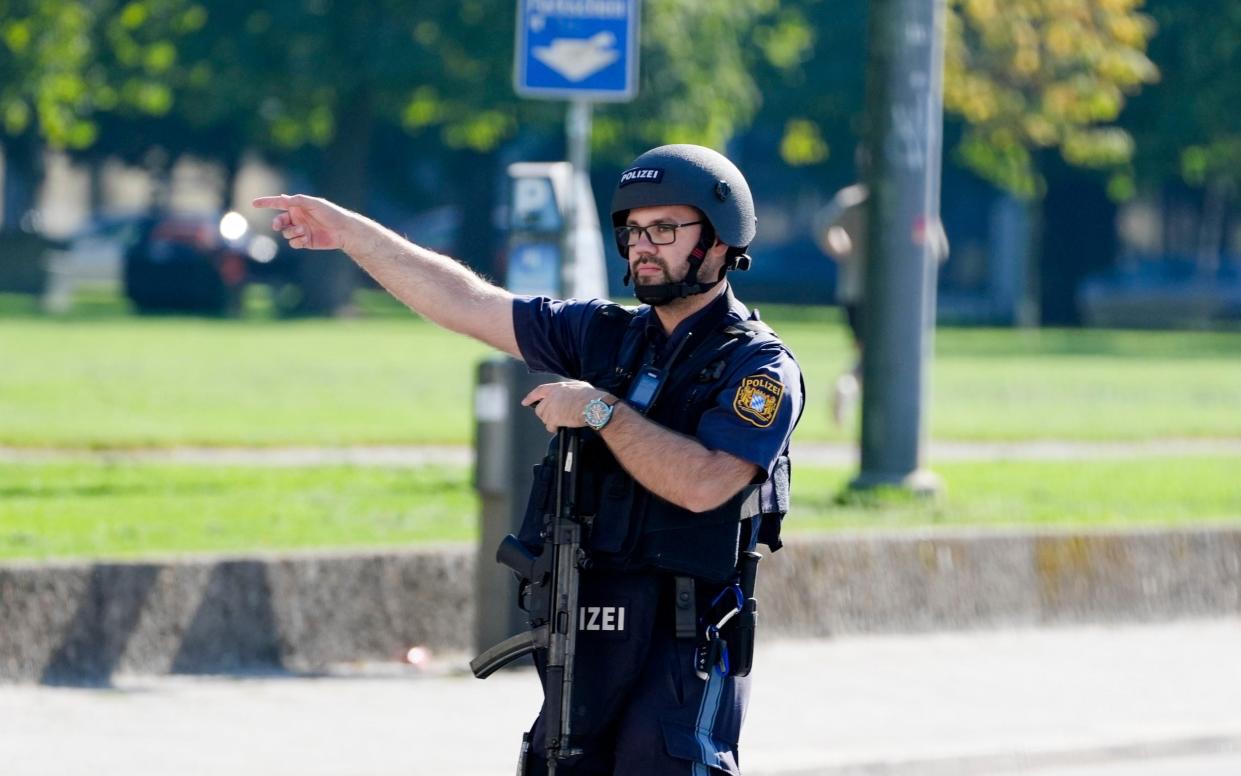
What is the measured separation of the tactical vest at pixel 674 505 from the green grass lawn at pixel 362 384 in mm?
9950

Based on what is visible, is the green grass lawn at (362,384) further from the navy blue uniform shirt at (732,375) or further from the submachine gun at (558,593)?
the submachine gun at (558,593)

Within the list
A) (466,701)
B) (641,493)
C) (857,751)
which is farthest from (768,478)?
(466,701)

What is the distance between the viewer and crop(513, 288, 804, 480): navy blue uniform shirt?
174 inches

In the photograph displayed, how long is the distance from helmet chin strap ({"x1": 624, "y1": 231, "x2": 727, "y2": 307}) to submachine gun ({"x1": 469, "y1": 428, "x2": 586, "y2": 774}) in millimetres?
300

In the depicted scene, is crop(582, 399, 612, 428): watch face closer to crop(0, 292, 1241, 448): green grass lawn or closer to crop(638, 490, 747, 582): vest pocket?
crop(638, 490, 747, 582): vest pocket

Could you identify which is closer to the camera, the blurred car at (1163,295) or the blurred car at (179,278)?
the blurred car at (179,278)

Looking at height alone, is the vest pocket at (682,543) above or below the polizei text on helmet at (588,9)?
below

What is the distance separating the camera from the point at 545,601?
4.54 meters

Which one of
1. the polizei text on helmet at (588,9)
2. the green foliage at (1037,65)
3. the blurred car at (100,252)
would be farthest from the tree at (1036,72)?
the blurred car at (100,252)

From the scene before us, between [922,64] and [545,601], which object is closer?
[545,601]

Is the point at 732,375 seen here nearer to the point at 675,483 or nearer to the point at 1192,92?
the point at 675,483

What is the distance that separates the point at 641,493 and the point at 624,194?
23.0 inches

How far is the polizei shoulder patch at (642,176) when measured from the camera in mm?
4544

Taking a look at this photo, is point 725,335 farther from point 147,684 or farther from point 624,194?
point 147,684
